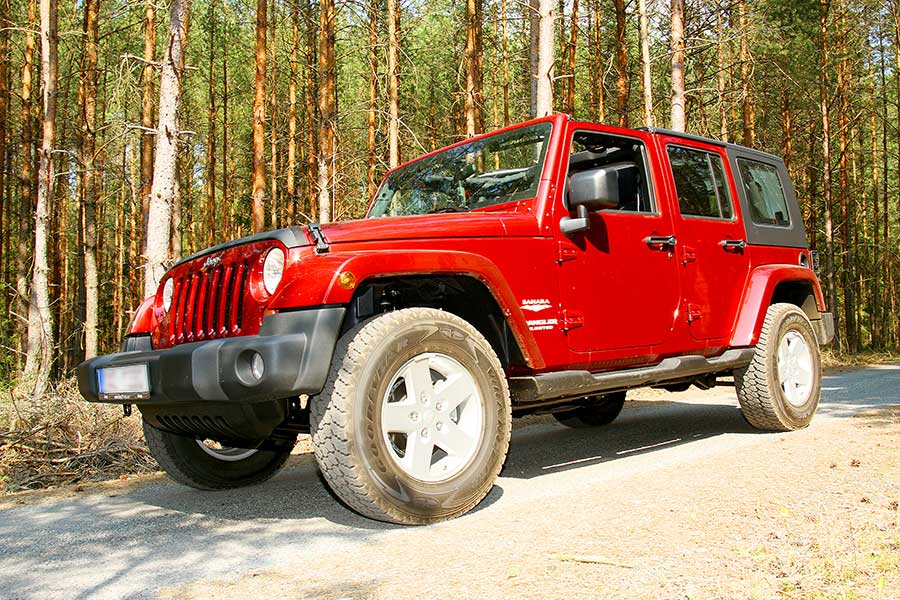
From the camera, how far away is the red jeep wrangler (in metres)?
3.05

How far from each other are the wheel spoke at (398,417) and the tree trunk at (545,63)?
761 centimetres

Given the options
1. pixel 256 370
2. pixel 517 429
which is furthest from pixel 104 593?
pixel 517 429

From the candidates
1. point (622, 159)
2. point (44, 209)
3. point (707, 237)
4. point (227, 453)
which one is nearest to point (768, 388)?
point (707, 237)

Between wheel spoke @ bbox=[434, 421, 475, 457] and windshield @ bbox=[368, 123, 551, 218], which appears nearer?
wheel spoke @ bbox=[434, 421, 475, 457]

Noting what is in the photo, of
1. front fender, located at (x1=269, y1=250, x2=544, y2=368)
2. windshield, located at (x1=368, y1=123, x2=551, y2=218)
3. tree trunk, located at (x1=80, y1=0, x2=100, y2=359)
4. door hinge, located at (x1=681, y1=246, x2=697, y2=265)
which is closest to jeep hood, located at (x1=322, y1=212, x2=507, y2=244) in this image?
front fender, located at (x1=269, y1=250, x2=544, y2=368)

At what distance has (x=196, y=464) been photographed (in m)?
4.14

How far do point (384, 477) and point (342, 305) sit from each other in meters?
0.76

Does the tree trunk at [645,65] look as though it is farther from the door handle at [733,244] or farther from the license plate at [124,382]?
the license plate at [124,382]

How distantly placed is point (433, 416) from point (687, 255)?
2429mm

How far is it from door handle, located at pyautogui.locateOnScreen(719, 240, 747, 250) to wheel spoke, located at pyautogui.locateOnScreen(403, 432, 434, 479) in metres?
2.99

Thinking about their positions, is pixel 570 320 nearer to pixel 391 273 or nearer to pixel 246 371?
pixel 391 273

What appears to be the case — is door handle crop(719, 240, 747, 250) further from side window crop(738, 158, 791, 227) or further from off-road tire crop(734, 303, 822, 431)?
off-road tire crop(734, 303, 822, 431)

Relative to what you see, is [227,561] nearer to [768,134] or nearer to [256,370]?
[256,370]

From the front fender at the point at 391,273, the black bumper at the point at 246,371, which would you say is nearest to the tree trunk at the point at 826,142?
the front fender at the point at 391,273
